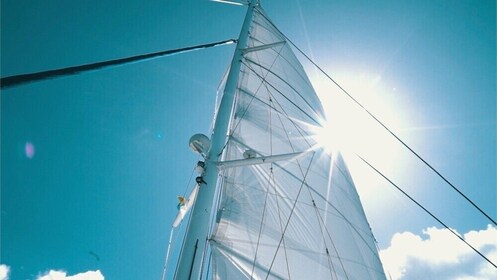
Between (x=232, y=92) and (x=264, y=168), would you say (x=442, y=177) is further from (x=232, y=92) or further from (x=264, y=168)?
(x=232, y=92)

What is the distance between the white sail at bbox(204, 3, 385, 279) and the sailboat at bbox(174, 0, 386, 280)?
12 mm

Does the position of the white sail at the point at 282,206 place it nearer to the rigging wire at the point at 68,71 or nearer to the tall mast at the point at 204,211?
the tall mast at the point at 204,211

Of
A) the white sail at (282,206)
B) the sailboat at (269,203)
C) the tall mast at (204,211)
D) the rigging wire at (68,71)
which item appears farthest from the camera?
the white sail at (282,206)

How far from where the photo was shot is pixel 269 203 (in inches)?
135

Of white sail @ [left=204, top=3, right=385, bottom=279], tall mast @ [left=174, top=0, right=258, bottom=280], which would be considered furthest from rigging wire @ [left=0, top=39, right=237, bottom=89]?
white sail @ [left=204, top=3, right=385, bottom=279]

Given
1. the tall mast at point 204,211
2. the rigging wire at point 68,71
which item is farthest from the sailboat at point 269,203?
the rigging wire at point 68,71

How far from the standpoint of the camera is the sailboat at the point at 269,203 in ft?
8.83

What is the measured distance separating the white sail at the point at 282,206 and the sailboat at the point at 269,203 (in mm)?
12

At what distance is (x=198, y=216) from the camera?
96.9 inches

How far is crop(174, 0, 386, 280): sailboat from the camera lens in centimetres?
269

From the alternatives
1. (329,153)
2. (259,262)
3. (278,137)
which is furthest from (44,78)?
(329,153)

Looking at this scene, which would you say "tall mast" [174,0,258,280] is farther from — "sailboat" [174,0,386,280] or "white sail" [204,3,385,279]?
"white sail" [204,3,385,279]

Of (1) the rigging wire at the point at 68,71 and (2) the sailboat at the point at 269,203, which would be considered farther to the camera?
(2) the sailboat at the point at 269,203

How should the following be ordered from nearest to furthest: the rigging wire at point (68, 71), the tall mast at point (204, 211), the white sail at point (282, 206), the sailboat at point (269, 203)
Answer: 1. the rigging wire at point (68, 71)
2. the tall mast at point (204, 211)
3. the sailboat at point (269, 203)
4. the white sail at point (282, 206)
